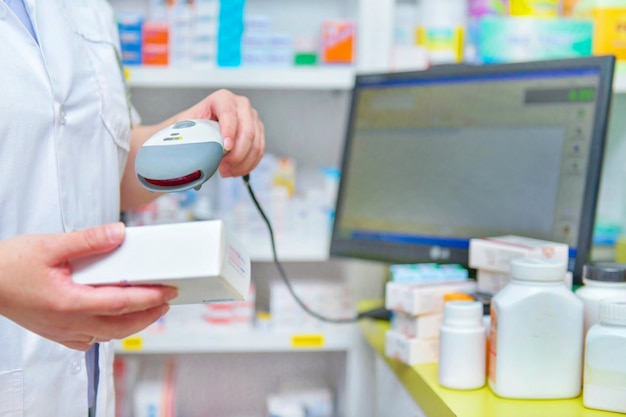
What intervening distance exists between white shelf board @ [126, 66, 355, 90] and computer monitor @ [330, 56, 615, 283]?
0.49 ft

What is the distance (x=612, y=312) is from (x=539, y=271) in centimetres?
10

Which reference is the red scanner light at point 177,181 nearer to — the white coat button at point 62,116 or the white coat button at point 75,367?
the white coat button at point 62,116

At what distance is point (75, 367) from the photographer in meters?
0.98

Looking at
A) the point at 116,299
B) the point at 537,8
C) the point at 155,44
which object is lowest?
the point at 116,299

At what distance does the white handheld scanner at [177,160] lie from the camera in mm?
798

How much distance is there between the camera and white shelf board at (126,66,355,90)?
67.0 inches

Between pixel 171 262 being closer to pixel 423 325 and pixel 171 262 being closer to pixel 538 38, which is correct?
pixel 423 325

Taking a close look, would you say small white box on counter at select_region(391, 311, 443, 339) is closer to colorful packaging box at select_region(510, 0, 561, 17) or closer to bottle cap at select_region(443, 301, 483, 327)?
bottle cap at select_region(443, 301, 483, 327)

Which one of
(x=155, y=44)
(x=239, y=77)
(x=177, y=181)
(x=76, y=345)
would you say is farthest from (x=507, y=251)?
(x=155, y=44)

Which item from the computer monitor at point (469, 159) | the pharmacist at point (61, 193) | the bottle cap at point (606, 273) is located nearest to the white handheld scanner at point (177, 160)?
the pharmacist at point (61, 193)

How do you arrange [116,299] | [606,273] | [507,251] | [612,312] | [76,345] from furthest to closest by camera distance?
[507,251] → [606,273] → [612,312] → [76,345] → [116,299]

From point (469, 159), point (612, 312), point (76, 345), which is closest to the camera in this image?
point (76, 345)

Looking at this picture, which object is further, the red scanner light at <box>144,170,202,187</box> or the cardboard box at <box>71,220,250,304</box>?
the red scanner light at <box>144,170,202,187</box>

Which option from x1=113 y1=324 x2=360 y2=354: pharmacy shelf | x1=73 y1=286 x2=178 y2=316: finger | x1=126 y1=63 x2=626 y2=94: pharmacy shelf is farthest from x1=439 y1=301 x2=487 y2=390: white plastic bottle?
x1=126 y1=63 x2=626 y2=94: pharmacy shelf
